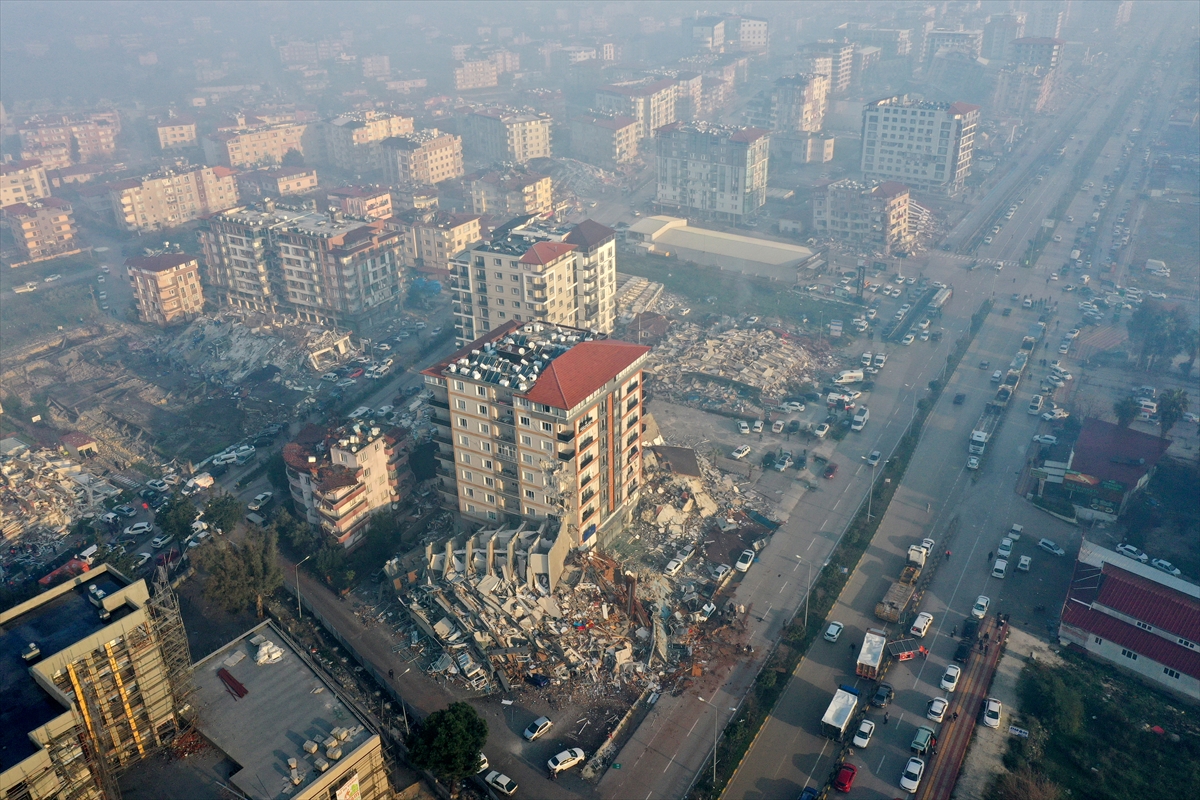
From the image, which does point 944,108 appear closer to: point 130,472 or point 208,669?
point 130,472

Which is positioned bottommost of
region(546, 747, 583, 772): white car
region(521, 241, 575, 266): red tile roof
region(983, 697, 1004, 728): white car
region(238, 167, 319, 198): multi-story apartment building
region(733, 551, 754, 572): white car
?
region(983, 697, 1004, 728): white car

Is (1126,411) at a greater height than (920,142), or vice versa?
(920,142)

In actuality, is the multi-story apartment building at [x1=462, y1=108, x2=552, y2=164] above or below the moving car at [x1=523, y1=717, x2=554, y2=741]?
above

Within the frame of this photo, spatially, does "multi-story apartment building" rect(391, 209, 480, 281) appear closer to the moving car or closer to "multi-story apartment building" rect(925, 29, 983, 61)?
the moving car

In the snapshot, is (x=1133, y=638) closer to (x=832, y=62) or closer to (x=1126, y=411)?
(x=1126, y=411)

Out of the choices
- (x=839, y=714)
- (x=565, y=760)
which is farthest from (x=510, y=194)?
(x=839, y=714)

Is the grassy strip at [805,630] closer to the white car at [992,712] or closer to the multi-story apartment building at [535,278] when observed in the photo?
the white car at [992,712]

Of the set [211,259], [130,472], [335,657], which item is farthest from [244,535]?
[211,259]

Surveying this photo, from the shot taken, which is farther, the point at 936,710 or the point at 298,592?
the point at 298,592

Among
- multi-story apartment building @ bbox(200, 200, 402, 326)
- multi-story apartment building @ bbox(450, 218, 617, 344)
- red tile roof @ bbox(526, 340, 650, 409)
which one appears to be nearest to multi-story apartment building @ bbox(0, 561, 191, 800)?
red tile roof @ bbox(526, 340, 650, 409)
